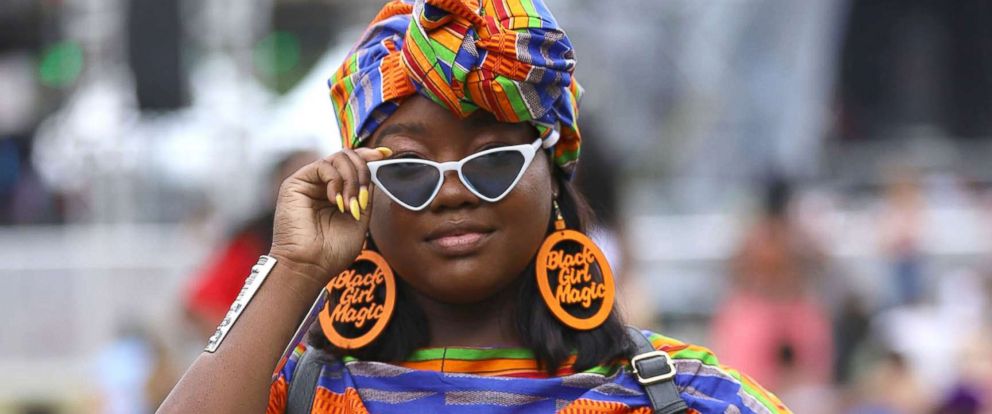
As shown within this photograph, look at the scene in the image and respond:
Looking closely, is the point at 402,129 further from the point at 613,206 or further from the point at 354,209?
the point at 613,206

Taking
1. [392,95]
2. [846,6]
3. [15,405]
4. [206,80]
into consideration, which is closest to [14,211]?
[206,80]

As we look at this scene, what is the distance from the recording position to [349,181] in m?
2.75

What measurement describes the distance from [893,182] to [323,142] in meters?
3.37

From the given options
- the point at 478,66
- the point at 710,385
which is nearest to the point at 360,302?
the point at 478,66

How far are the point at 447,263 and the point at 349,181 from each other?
0.21 meters

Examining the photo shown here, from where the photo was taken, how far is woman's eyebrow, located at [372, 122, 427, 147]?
279 cm

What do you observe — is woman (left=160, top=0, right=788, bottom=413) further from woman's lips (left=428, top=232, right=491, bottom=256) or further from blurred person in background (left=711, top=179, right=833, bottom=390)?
blurred person in background (left=711, top=179, right=833, bottom=390)

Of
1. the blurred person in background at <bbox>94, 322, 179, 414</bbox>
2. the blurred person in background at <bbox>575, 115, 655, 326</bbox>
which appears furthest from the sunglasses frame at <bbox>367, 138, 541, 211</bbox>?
the blurred person in background at <bbox>94, 322, 179, 414</bbox>

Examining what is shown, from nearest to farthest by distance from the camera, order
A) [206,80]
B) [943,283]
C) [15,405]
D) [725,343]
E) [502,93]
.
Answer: [502,93], [725,343], [943,283], [15,405], [206,80]

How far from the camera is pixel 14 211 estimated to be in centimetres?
1212

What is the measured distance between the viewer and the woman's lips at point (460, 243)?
2754 millimetres

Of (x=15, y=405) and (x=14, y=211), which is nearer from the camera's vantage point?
(x=15, y=405)

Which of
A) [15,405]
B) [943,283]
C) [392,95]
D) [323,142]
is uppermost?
[392,95]

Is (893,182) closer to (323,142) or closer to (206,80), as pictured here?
(323,142)
